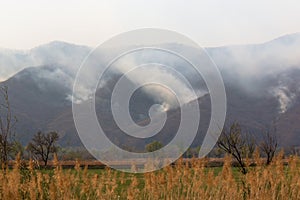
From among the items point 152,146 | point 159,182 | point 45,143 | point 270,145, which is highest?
point 152,146

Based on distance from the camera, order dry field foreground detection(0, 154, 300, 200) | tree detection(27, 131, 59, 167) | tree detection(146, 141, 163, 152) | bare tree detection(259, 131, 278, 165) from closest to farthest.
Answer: dry field foreground detection(0, 154, 300, 200), bare tree detection(259, 131, 278, 165), tree detection(27, 131, 59, 167), tree detection(146, 141, 163, 152)

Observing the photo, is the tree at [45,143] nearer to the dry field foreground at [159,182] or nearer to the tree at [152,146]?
the dry field foreground at [159,182]

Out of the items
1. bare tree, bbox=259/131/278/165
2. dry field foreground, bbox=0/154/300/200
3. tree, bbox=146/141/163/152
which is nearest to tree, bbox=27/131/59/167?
bare tree, bbox=259/131/278/165

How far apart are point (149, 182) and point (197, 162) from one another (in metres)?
1.40

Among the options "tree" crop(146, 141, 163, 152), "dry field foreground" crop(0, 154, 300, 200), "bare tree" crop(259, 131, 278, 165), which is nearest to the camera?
"dry field foreground" crop(0, 154, 300, 200)

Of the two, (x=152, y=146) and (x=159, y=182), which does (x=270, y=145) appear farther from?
(x=152, y=146)

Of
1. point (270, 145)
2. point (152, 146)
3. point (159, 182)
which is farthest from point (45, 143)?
point (159, 182)

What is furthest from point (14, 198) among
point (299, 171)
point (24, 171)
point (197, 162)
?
point (299, 171)

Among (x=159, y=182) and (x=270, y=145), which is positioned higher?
(x=270, y=145)

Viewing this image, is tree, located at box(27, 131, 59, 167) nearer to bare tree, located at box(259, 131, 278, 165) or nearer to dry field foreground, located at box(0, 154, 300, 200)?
bare tree, located at box(259, 131, 278, 165)

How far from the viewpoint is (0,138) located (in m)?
11.3

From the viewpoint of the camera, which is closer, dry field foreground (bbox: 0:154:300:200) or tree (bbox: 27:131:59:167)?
dry field foreground (bbox: 0:154:300:200)

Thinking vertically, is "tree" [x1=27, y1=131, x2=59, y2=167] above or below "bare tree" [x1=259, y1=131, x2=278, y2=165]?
above

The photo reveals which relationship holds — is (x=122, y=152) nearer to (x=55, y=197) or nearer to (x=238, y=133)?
(x=238, y=133)
